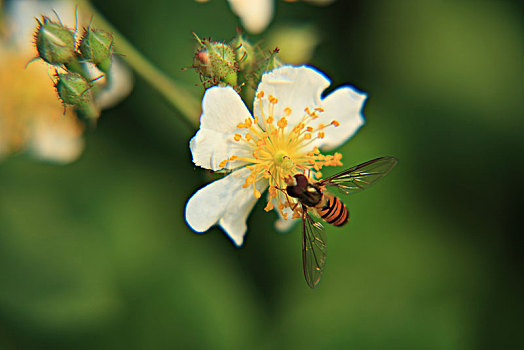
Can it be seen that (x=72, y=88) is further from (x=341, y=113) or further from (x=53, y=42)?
(x=341, y=113)

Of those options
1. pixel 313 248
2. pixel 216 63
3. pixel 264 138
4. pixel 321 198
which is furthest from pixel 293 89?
pixel 313 248

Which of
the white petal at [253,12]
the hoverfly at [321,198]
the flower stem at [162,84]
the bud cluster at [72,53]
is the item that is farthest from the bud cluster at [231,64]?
the white petal at [253,12]

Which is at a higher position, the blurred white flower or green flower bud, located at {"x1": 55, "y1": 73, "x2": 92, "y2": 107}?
green flower bud, located at {"x1": 55, "y1": 73, "x2": 92, "y2": 107}

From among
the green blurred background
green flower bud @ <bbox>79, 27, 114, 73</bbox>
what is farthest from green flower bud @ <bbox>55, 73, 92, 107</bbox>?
the green blurred background

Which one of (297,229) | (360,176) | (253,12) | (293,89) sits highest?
(253,12)

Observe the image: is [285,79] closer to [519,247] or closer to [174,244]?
[174,244]

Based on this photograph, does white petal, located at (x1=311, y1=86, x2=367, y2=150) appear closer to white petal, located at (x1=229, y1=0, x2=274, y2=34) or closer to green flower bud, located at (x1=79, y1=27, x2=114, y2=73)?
white petal, located at (x1=229, y1=0, x2=274, y2=34)
